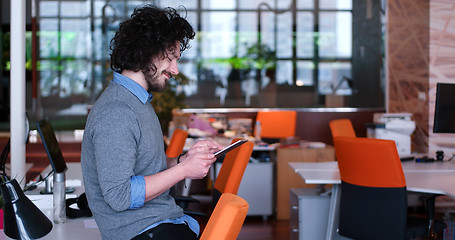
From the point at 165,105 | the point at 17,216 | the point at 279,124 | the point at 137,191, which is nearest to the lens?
the point at 17,216

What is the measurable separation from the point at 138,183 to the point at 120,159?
0.38ft

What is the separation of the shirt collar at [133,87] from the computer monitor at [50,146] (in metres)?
1.00

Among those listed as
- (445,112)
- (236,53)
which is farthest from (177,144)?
(236,53)

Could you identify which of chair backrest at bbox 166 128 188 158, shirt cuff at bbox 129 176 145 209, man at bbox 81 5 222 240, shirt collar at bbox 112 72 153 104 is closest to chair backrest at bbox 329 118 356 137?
chair backrest at bbox 166 128 188 158

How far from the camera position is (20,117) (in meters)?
3.80

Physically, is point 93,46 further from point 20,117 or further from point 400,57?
point 20,117

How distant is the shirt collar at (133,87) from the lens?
80.9 inches

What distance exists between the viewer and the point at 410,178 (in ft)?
13.0

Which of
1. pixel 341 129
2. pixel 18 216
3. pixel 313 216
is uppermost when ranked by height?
pixel 18 216

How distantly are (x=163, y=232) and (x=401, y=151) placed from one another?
12.8ft

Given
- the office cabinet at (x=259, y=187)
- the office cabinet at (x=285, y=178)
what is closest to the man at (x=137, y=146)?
the office cabinet at (x=259, y=187)

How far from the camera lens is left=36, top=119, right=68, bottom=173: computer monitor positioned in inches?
114

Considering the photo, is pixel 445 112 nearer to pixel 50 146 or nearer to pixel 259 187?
pixel 259 187

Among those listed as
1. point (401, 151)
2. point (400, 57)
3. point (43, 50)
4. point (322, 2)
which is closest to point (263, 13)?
point (322, 2)
